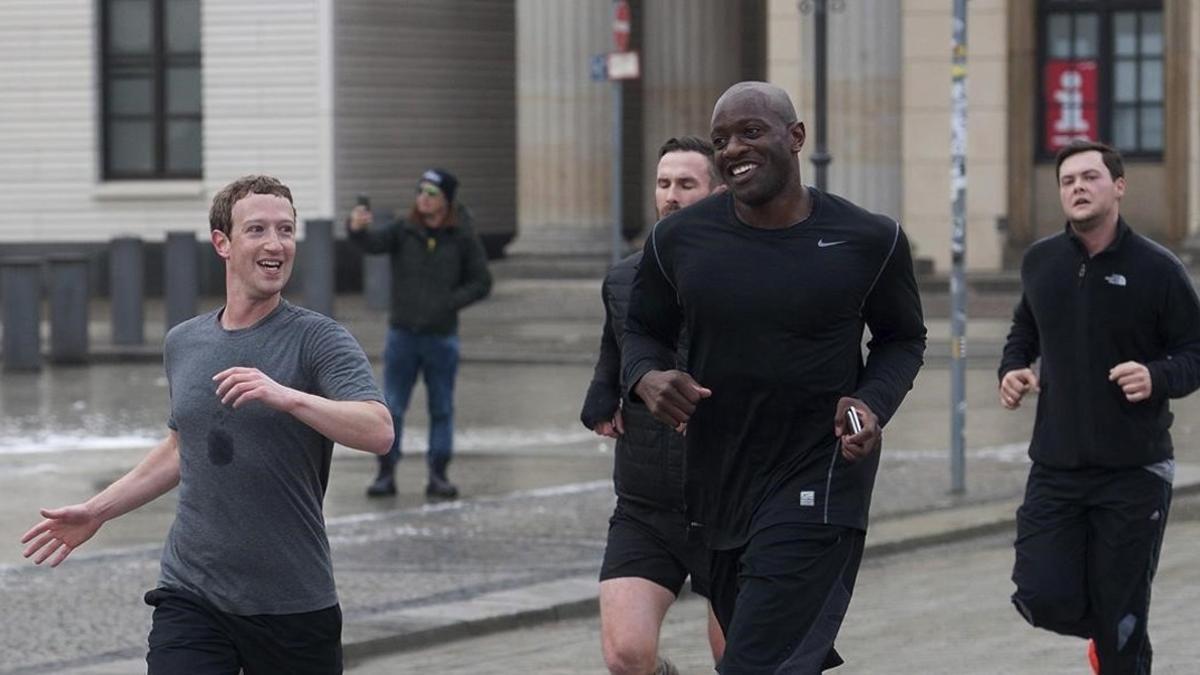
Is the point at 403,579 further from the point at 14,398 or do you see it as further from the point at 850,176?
the point at 850,176

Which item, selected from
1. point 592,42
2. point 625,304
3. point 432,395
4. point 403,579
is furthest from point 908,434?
point 592,42

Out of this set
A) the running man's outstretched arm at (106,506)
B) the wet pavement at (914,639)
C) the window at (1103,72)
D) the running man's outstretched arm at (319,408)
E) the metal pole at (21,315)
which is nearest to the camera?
the running man's outstretched arm at (319,408)

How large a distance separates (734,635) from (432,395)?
800 centimetres

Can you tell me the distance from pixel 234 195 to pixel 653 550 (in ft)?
5.64

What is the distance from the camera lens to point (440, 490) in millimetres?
13961

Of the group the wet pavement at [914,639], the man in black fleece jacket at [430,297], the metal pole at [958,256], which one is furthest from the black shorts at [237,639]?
the metal pole at [958,256]

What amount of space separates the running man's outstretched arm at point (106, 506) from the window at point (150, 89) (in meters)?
26.1

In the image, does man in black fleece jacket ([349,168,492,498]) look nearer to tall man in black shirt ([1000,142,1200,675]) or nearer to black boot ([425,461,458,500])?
black boot ([425,461,458,500])

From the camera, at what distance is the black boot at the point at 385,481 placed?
45.5ft

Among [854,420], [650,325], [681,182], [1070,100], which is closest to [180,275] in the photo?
[1070,100]

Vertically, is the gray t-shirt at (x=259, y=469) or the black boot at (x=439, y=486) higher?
the gray t-shirt at (x=259, y=469)

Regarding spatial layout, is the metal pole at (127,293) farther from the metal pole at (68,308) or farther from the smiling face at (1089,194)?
the smiling face at (1089,194)

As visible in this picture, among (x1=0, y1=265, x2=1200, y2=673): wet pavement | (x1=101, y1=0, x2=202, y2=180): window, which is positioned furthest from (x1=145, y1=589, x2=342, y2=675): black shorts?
(x1=101, y1=0, x2=202, y2=180): window

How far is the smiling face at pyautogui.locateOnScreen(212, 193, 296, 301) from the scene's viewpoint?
5.83 metres
